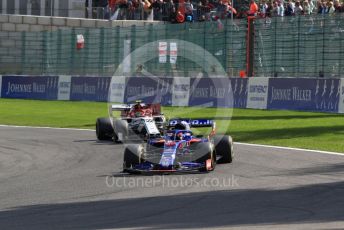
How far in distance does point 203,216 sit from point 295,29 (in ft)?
71.3

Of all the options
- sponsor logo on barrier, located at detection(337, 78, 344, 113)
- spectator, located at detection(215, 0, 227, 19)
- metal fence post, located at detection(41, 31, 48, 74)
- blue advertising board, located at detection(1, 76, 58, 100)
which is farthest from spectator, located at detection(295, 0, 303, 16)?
metal fence post, located at detection(41, 31, 48, 74)

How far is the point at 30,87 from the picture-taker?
141 feet

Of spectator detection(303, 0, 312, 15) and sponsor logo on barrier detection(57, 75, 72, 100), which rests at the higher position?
spectator detection(303, 0, 312, 15)

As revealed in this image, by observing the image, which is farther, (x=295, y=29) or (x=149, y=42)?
(x=149, y=42)

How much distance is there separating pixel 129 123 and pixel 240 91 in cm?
1213

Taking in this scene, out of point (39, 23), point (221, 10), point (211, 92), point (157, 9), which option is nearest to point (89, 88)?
point (221, 10)

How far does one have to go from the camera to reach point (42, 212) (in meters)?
10.2

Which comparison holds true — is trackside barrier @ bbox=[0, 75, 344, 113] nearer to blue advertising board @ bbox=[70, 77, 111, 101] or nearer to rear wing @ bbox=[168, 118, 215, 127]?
blue advertising board @ bbox=[70, 77, 111, 101]

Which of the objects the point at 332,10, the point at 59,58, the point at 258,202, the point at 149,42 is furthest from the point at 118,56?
the point at 258,202

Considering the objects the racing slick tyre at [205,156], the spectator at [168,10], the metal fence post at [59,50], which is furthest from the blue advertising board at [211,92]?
the racing slick tyre at [205,156]

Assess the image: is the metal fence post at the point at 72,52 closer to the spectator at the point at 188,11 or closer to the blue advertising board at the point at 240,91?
the spectator at the point at 188,11

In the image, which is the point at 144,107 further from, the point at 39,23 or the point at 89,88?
the point at 39,23

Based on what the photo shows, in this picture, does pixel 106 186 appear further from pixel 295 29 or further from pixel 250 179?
pixel 295 29

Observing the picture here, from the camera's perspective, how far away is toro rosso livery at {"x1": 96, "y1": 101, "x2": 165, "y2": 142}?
18656 millimetres
